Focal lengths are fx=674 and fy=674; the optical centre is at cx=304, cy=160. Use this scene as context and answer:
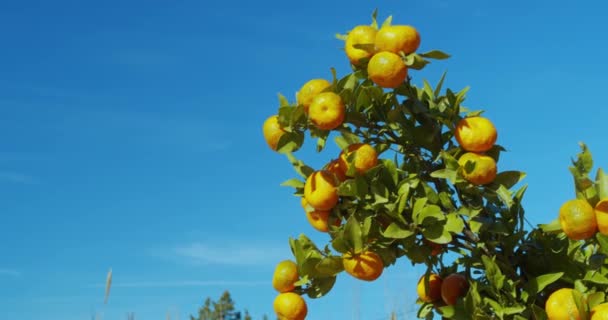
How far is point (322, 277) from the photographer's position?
262 cm

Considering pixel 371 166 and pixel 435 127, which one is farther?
pixel 435 127

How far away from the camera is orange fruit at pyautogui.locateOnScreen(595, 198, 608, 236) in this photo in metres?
2.36

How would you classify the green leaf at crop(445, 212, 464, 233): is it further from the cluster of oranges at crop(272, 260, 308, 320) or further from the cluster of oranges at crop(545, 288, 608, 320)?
the cluster of oranges at crop(272, 260, 308, 320)

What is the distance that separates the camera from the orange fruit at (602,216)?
2.36m

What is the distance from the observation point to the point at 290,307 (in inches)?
102

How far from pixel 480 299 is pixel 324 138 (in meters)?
0.81

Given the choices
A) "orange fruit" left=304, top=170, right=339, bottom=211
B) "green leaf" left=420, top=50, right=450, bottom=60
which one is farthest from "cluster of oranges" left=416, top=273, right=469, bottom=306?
"green leaf" left=420, top=50, right=450, bottom=60

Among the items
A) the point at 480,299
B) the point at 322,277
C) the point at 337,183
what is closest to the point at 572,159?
the point at 480,299

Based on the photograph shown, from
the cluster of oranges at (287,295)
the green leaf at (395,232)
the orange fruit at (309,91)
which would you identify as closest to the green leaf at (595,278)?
the green leaf at (395,232)

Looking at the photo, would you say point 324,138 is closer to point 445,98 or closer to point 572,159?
point 445,98

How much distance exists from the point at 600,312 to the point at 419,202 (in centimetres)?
70

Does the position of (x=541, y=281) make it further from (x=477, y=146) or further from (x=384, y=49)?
(x=384, y=49)

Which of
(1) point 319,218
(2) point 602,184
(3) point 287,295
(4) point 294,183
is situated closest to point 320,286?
(3) point 287,295

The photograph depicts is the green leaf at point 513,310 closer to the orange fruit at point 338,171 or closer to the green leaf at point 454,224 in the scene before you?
the green leaf at point 454,224
